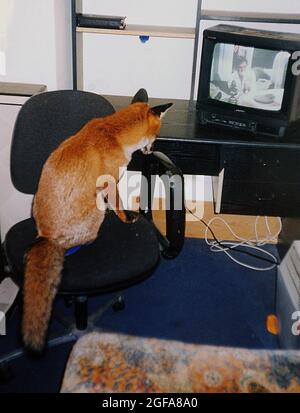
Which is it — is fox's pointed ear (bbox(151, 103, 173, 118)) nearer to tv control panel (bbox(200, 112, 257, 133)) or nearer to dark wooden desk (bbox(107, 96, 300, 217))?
dark wooden desk (bbox(107, 96, 300, 217))

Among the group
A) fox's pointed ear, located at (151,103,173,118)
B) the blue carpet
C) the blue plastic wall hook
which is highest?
the blue plastic wall hook

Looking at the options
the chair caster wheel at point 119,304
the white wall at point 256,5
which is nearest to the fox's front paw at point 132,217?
the chair caster wheel at point 119,304

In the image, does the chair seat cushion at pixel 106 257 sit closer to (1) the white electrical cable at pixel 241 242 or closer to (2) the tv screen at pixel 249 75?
(2) the tv screen at pixel 249 75

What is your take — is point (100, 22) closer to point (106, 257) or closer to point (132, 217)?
point (132, 217)

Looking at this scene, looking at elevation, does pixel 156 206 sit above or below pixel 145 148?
below

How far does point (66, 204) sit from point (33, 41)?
968mm

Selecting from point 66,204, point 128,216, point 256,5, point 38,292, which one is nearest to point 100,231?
point 128,216

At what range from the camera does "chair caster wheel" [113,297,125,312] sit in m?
2.04

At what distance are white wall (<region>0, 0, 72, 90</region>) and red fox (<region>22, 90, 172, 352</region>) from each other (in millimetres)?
620

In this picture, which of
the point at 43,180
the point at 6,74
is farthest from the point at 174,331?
the point at 6,74

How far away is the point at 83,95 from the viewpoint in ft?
5.51

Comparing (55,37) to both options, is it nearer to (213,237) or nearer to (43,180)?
(43,180)

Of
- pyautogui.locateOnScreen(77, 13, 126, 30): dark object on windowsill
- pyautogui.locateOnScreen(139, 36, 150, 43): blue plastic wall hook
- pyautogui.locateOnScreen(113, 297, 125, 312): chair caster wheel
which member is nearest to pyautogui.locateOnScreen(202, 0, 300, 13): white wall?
pyautogui.locateOnScreen(139, 36, 150, 43): blue plastic wall hook
